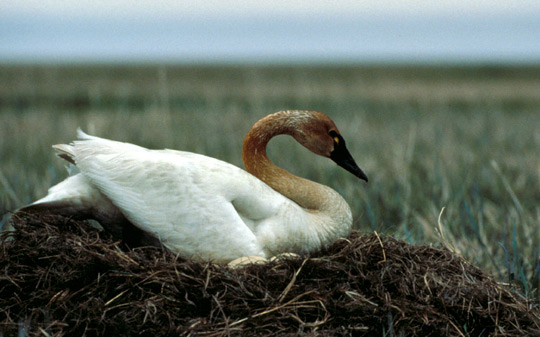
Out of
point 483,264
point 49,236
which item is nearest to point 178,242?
point 49,236

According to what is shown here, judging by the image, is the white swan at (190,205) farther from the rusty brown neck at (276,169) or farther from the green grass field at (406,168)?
the green grass field at (406,168)

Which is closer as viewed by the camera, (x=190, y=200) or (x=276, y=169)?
(x=190, y=200)

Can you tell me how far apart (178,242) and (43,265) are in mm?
612

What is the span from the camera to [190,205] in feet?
8.80

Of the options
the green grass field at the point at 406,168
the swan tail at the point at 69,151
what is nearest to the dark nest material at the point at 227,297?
the swan tail at the point at 69,151

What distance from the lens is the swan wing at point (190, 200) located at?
2645 mm

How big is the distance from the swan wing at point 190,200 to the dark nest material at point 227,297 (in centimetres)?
15

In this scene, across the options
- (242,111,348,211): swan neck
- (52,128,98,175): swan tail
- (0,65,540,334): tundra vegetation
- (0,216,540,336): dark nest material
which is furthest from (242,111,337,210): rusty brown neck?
(52,128,98,175): swan tail

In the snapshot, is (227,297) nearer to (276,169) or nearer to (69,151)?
(276,169)

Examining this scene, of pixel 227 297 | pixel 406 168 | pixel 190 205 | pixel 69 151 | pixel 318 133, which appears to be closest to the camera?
pixel 227 297

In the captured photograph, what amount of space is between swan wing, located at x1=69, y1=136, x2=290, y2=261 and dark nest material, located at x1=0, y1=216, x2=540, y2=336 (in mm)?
147

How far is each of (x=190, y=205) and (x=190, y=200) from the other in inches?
1.0

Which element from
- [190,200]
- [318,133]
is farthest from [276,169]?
[190,200]

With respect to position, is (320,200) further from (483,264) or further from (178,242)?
(483,264)
